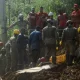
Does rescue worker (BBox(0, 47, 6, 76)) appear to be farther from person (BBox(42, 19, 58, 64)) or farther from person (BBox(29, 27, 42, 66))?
person (BBox(42, 19, 58, 64))

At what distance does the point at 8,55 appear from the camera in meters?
17.2

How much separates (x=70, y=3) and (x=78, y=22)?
6486mm

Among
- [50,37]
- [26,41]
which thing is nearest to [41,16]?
[26,41]

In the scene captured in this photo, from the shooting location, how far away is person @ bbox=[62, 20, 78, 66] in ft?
47.2

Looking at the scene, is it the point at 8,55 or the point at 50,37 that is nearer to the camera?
the point at 50,37

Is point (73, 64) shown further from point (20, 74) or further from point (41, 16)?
point (41, 16)

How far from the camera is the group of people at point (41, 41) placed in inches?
574

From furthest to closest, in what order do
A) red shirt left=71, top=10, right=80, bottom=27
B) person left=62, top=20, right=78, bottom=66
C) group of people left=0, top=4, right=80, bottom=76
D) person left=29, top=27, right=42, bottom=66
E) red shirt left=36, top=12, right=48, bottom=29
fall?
red shirt left=36, top=12, right=48, bottom=29 < red shirt left=71, top=10, right=80, bottom=27 < person left=29, top=27, right=42, bottom=66 < group of people left=0, top=4, right=80, bottom=76 < person left=62, top=20, right=78, bottom=66

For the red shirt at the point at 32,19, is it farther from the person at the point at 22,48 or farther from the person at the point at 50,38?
the person at the point at 50,38

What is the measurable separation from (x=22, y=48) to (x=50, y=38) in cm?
219

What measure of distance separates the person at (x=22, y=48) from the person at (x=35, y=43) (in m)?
0.38

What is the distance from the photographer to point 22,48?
16.5 m

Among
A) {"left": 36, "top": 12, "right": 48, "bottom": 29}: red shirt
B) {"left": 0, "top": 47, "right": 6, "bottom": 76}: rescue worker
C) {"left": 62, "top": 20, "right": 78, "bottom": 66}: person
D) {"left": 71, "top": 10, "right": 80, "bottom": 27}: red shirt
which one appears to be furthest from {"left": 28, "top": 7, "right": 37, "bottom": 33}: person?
{"left": 62, "top": 20, "right": 78, "bottom": 66}: person

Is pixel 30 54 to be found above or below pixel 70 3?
below
